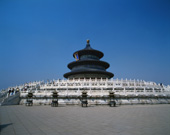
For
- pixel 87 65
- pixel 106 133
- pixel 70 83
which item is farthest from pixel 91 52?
pixel 106 133

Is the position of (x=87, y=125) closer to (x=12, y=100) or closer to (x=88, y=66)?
(x=12, y=100)

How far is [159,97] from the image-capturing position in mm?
19109

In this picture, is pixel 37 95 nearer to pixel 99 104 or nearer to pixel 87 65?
pixel 99 104

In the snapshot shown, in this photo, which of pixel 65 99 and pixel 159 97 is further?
pixel 159 97

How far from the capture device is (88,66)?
36562 mm

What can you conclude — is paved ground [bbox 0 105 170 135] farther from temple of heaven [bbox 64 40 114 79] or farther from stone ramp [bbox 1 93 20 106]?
temple of heaven [bbox 64 40 114 79]

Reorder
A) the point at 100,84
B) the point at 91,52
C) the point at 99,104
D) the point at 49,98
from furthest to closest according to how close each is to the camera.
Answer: the point at 91,52 < the point at 100,84 < the point at 49,98 < the point at 99,104

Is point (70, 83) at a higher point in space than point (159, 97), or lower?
higher

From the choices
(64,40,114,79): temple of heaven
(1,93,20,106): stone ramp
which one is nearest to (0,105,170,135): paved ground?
(1,93,20,106): stone ramp

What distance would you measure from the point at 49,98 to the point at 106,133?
48.1 ft

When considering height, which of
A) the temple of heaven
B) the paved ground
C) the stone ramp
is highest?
the temple of heaven

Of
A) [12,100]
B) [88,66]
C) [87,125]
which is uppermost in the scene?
[88,66]

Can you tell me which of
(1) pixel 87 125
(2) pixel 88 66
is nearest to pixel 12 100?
(1) pixel 87 125

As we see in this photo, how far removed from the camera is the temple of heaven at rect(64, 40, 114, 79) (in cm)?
3329
